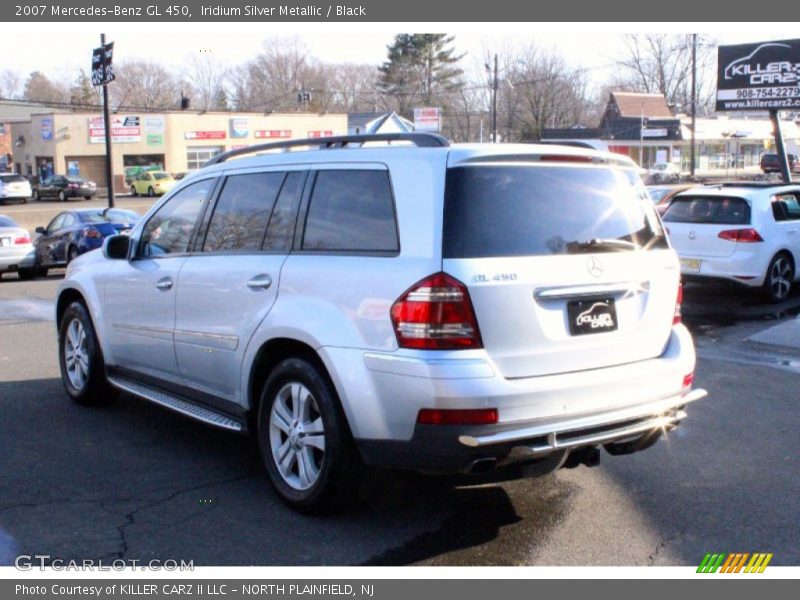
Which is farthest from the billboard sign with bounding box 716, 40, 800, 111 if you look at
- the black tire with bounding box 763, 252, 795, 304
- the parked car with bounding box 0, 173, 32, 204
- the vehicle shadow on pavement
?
the parked car with bounding box 0, 173, 32, 204

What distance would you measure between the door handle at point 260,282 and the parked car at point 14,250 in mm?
15163

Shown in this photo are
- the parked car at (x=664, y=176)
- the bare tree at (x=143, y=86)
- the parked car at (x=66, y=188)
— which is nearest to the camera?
the parked car at (x=66, y=188)

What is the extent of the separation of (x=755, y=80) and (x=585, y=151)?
20.0 metres

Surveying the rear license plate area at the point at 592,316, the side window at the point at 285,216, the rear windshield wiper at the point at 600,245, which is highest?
the side window at the point at 285,216

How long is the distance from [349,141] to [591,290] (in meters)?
1.60

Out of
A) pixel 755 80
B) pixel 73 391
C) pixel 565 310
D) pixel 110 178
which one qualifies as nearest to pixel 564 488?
pixel 565 310

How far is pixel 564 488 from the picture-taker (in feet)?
17.1

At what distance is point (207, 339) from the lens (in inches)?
211

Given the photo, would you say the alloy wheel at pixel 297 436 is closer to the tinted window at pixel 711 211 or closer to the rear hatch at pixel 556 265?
the rear hatch at pixel 556 265

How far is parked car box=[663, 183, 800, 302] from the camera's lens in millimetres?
12023

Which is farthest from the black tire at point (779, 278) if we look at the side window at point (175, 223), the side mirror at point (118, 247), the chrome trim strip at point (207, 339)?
the chrome trim strip at point (207, 339)

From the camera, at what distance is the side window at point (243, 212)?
205 inches

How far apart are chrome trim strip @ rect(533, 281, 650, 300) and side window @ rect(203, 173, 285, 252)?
182cm

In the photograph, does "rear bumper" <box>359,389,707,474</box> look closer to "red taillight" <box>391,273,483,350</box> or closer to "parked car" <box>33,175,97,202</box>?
"red taillight" <box>391,273,483,350</box>
